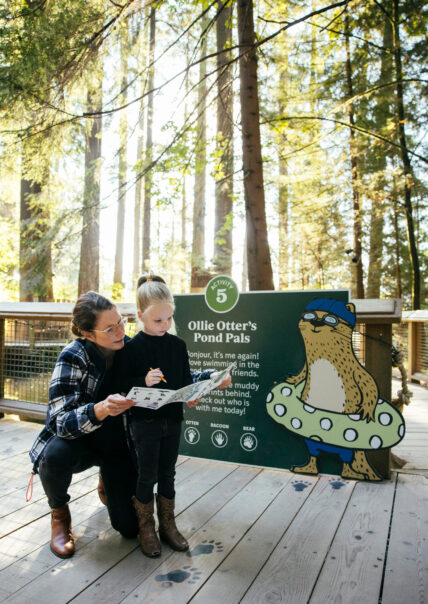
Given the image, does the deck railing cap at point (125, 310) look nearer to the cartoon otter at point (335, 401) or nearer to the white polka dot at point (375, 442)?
the cartoon otter at point (335, 401)

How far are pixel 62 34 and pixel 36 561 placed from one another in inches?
167

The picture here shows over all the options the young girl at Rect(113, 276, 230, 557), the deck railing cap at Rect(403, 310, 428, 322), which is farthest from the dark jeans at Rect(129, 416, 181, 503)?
the deck railing cap at Rect(403, 310, 428, 322)

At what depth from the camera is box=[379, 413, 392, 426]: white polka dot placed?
102 inches

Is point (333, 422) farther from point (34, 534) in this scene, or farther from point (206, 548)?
point (34, 534)

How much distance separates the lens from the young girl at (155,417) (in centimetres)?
195

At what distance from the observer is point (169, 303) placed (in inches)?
81.8

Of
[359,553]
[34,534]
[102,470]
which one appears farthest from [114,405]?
[359,553]

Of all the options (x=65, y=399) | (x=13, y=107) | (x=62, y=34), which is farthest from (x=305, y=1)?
(x=65, y=399)

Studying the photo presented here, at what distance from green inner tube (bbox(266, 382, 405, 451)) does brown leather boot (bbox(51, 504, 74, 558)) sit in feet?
4.50

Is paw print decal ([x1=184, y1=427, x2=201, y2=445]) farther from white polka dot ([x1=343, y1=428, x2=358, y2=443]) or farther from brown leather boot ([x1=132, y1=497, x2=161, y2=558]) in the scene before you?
brown leather boot ([x1=132, y1=497, x2=161, y2=558])

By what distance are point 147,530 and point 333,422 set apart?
1292 mm

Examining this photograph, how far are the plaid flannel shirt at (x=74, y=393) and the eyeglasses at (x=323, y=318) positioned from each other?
1.33 meters

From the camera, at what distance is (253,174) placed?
145 inches

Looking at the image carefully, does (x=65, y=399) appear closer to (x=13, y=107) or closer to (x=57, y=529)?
(x=57, y=529)
